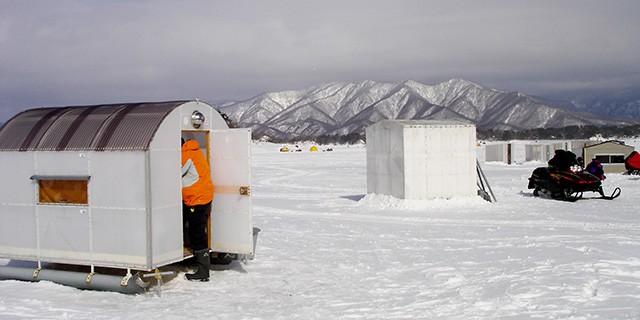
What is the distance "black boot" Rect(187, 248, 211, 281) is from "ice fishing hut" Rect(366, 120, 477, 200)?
10.9 m

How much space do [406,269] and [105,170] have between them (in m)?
5.07

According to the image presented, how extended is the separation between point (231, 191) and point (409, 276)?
3.21 m

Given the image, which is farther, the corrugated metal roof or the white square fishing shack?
the corrugated metal roof

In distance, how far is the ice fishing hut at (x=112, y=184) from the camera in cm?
916

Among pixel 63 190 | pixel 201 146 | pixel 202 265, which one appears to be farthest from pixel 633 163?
pixel 63 190

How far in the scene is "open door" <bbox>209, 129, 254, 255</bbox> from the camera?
10.4 metres

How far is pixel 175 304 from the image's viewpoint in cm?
866

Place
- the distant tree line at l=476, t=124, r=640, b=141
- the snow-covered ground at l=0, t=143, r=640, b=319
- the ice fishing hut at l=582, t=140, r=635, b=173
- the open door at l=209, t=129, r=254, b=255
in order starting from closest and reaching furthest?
the snow-covered ground at l=0, t=143, r=640, b=319, the open door at l=209, t=129, r=254, b=255, the ice fishing hut at l=582, t=140, r=635, b=173, the distant tree line at l=476, t=124, r=640, b=141

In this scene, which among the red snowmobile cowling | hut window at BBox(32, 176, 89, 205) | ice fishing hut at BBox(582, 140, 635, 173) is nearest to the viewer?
hut window at BBox(32, 176, 89, 205)

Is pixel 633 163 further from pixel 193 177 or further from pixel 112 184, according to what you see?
pixel 112 184

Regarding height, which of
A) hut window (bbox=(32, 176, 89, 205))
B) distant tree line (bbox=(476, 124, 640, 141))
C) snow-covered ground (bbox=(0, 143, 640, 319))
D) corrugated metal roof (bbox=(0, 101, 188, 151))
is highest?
distant tree line (bbox=(476, 124, 640, 141))

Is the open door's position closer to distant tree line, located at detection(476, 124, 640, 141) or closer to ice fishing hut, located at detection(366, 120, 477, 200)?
ice fishing hut, located at detection(366, 120, 477, 200)

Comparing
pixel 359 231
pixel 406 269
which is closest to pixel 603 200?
pixel 359 231

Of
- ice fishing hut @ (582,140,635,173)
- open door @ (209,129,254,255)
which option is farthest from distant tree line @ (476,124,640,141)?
open door @ (209,129,254,255)
